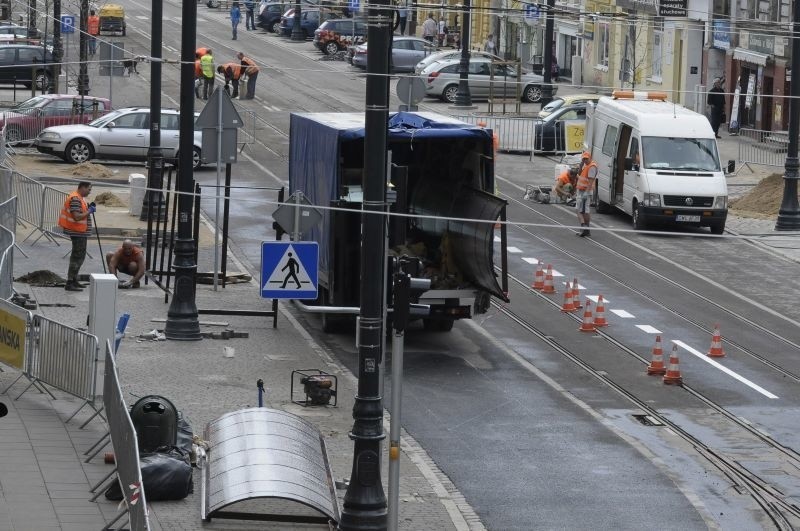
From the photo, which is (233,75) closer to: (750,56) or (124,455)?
(750,56)

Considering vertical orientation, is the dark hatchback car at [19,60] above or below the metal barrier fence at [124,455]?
above

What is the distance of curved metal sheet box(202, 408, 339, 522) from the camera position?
1409 centimetres

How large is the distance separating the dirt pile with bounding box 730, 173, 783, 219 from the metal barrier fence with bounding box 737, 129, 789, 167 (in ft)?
15.6

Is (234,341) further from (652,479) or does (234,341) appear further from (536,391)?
(652,479)

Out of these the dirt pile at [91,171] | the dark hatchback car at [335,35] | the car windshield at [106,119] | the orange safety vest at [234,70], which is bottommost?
the dirt pile at [91,171]

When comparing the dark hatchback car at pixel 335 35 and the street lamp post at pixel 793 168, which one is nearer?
the street lamp post at pixel 793 168

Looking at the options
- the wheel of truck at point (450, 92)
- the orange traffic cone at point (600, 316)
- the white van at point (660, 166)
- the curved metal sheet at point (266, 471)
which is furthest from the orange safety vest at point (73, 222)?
the wheel of truck at point (450, 92)

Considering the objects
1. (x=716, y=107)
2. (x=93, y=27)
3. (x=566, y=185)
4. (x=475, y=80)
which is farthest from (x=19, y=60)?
(x=566, y=185)

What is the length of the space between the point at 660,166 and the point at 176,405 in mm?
16619

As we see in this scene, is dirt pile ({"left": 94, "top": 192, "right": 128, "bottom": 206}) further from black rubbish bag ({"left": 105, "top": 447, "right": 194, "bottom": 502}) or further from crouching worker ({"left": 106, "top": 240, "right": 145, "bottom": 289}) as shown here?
black rubbish bag ({"left": 105, "top": 447, "right": 194, "bottom": 502})

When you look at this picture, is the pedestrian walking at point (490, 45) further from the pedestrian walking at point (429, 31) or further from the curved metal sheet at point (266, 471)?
the curved metal sheet at point (266, 471)

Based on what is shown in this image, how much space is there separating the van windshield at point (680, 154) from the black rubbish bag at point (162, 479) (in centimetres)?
1938

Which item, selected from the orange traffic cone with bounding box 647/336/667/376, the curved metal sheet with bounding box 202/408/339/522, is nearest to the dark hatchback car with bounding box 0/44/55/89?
the orange traffic cone with bounding box 647/336/667/376

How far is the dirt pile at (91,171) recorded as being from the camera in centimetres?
3702
